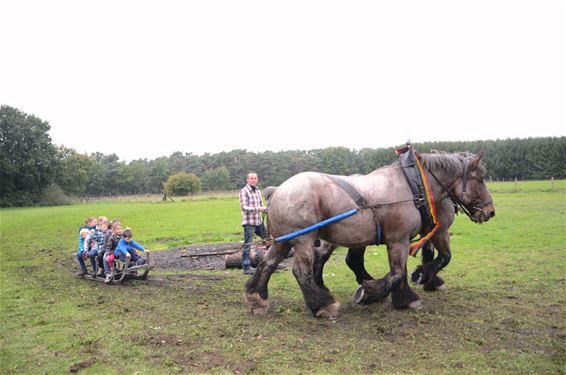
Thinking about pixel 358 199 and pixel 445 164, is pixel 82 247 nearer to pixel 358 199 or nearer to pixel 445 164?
pixel 358 199

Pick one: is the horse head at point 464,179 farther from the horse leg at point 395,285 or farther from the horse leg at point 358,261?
the horse leg at point 358,261

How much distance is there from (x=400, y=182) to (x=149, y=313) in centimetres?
446

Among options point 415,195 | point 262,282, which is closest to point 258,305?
point 262,282

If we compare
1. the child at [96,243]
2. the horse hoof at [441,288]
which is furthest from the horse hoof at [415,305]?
the child at [96,243]

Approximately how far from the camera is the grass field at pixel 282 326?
4773mm

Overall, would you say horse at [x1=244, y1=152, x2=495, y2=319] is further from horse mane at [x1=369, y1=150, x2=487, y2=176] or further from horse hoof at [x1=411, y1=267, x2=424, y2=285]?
horse hoof at [x1=411, y1=267, x2=424, y2=285]

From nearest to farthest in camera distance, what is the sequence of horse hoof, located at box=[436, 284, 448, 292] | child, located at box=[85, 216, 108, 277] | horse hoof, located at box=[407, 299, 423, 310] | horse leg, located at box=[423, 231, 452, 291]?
horse hoof, located at box=[407, 299, 423, 310] < horse leg, located at box=[423, 231, 452, 291] < horse hoof, located at box=[436, 284, 448, 292] < child, located at box=[85, 216, 108, 277]

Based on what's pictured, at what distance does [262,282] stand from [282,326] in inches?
34.5

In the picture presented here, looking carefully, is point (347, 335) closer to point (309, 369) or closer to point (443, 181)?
point (309, 369)

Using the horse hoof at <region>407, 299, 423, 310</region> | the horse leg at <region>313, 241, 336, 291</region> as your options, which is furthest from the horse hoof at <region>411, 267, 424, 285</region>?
the horse leg at <region>313, 241, 336, 291</region>

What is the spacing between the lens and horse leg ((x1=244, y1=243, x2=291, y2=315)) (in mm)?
6672

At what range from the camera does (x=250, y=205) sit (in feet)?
31.9

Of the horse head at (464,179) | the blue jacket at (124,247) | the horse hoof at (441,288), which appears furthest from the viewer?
the blue jacket at (124,247)

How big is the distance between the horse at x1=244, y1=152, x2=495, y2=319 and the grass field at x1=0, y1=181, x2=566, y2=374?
0.35 meters
